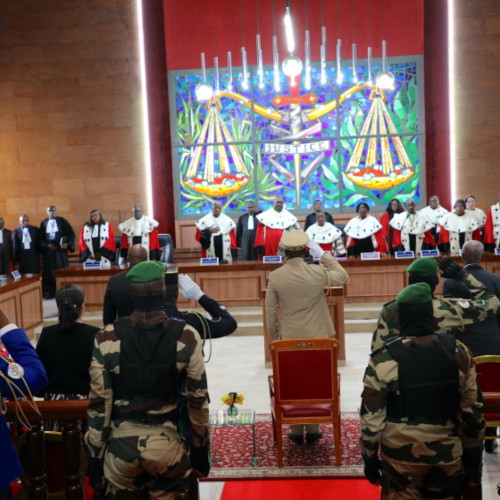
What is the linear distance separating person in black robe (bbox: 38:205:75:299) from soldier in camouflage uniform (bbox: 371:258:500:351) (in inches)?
384

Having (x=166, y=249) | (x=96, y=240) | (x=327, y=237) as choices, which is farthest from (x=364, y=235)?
(x=96, y=240)

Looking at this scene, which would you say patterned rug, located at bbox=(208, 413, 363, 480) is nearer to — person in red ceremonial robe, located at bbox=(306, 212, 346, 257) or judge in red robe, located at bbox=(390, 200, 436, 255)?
person in red ceremonial robe, located at bbox=(306, 212, 346, 257)

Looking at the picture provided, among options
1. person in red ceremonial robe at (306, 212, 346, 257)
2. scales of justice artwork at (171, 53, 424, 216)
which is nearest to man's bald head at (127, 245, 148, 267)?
person in red ceremonial robe at (306, 212, 346, 257)

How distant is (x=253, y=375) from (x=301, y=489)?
3.28m

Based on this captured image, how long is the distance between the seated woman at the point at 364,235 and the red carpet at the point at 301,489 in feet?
24.1

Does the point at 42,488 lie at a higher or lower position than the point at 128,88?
lower

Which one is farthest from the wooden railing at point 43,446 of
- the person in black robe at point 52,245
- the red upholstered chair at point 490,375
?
the person in black robe at point 52,245

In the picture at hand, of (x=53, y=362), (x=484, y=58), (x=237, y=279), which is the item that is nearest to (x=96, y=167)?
(x=237, y=279)

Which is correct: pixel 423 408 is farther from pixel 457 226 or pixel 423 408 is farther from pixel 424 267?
pixel 457 226

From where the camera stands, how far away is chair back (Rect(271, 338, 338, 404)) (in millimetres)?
4309

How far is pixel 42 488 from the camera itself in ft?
7.47

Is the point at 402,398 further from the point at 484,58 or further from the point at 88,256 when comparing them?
the point at 484,58

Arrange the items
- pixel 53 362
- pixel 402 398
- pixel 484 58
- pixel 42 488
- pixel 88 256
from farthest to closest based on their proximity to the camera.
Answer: pixel 484 58
pixel 88 256
pixel 53 362
pixel 402 398
pixel 42 488

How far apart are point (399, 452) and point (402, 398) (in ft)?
0.68
